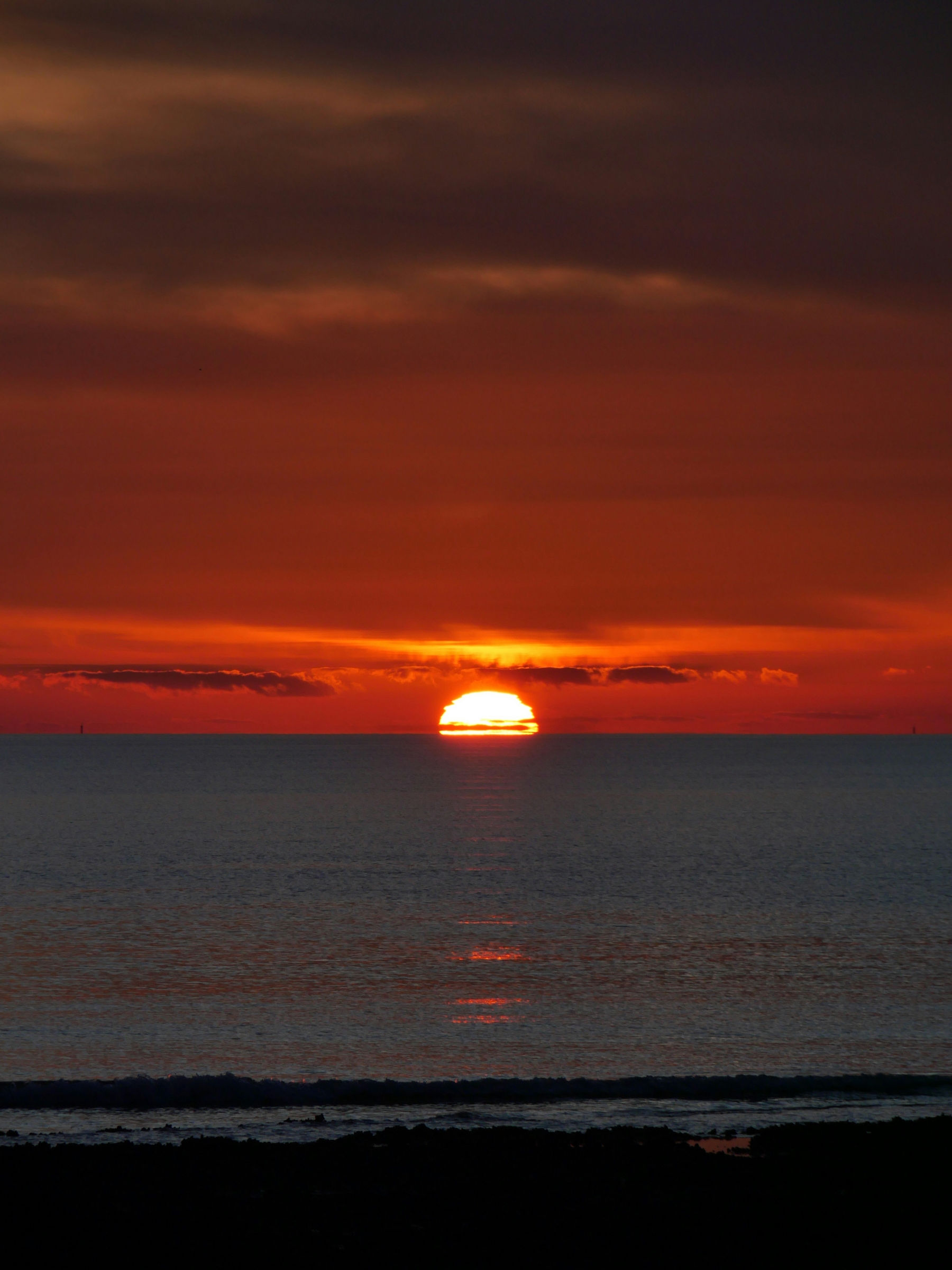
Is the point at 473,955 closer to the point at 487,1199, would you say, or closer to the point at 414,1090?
the point at 414,1090

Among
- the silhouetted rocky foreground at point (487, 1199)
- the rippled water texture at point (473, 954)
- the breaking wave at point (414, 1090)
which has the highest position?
the silhouetted rocky foreground at point (487, 1199)

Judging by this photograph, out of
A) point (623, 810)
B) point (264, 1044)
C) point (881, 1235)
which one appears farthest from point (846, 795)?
point (881, 1235)

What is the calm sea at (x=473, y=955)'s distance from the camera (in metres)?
35.6

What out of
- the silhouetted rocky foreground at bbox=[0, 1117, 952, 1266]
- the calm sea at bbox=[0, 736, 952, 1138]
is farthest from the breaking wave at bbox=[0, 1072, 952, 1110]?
the silhouetted rocky foreground at bbox=[0, 1117, 952, 1266]

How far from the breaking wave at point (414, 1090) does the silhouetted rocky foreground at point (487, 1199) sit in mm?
5389

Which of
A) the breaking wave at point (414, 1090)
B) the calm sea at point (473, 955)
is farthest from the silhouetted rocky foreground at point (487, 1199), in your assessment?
the calm sea at point (473, 955)

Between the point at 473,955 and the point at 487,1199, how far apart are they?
34217 millimetres

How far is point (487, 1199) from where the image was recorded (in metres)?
20.0

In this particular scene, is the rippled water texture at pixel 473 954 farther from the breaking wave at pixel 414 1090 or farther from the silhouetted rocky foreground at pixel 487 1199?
the silhouetted rocky foreground at pixel 487 1199

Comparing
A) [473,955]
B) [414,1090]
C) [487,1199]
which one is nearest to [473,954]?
[473,955]

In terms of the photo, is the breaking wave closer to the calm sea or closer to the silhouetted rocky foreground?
the calm sea

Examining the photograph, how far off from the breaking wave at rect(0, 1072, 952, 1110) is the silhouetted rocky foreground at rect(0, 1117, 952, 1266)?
539cm

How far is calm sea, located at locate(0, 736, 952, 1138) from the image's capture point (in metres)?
35.6

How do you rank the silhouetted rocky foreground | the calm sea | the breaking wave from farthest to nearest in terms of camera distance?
the calm sea, the breaking wave, the silhouetted rocky foreground
